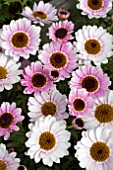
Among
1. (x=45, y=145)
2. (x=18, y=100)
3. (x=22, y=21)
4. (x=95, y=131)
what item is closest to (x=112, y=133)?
(x=95, y=131)

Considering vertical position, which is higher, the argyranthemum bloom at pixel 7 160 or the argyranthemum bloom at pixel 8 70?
the argyranthemum bloom at pixel 8 70

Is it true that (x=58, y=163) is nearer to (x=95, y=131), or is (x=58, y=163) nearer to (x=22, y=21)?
(x=95, y=131)

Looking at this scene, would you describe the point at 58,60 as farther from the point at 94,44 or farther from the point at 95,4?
the point at 95,4

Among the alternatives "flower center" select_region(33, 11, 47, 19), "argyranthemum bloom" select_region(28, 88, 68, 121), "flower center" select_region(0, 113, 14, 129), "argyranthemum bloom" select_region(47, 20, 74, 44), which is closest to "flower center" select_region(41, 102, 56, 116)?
"argyranthemum bloom" select_region(28, 88, 68, 121)

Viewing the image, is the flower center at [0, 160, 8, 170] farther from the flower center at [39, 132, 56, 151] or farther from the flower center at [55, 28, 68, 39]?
the flower center at [55, 28, 68, 39]

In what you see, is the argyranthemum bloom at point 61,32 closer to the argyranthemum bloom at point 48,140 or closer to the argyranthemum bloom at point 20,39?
the argyranthemum bloom at point 20,39

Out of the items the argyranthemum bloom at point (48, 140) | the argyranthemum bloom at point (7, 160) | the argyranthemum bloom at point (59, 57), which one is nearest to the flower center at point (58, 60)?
the argyranthemum bloom at point (59, 57)
